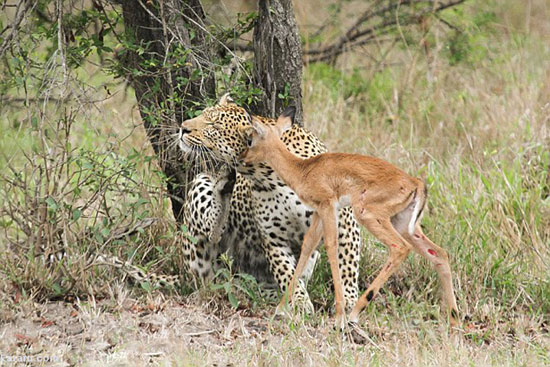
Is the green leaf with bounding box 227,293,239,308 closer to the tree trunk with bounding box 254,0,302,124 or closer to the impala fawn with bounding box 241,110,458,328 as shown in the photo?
the impala fawn with bounding box 241,110,458,328

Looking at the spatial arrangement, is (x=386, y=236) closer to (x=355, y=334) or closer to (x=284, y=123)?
(x=355, y=334)

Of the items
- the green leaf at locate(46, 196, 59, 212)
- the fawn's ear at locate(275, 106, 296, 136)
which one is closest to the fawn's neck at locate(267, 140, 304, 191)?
the fawn's ear at locate(275, 106, 296, 136)

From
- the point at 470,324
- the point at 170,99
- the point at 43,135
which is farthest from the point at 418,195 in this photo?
the point at 43,135

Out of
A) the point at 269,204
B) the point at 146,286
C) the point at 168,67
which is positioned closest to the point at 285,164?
the point at 269,204

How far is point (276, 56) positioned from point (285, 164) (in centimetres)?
126

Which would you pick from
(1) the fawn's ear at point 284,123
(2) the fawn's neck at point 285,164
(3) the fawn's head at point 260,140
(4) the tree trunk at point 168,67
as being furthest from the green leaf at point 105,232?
(1) the fawn's ear at point 284,123

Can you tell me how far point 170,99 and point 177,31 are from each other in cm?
58

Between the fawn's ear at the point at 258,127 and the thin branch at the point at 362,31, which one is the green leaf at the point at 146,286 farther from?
the thin branch at the point at 362,31

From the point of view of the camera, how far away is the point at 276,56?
21.9 feet

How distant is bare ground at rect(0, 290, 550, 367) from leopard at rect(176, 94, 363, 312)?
351 millimetres

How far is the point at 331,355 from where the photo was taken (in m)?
4.96

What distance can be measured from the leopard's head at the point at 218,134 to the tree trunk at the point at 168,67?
0.17m

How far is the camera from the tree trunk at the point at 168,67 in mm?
6176

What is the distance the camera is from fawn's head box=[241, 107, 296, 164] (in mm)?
5797
